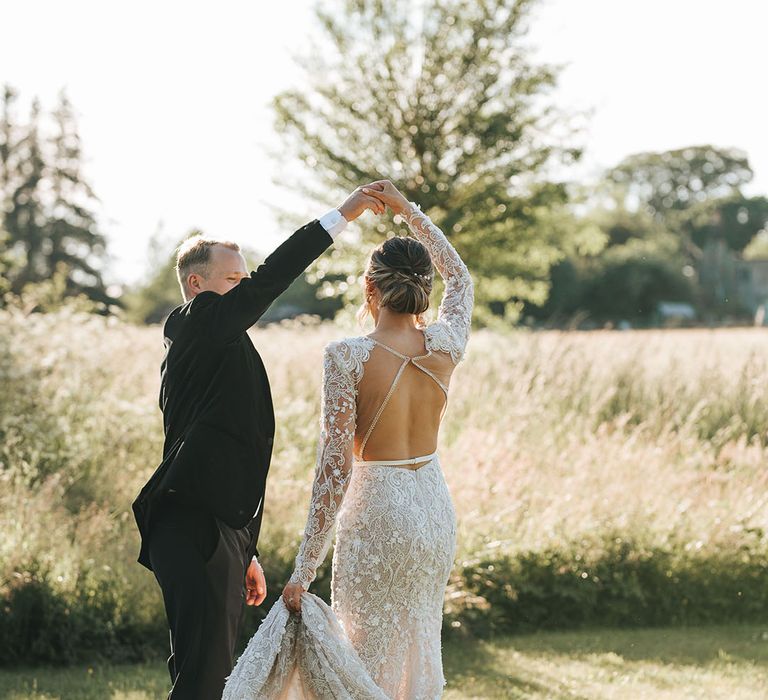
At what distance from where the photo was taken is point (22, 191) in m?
40.7

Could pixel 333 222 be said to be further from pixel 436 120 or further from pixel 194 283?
pixel 436 120

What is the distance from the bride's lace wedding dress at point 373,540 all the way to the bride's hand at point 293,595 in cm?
2

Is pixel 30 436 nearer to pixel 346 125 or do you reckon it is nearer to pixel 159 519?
pixel 159 519

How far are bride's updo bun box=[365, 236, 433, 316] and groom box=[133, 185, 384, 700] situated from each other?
18 centimetres

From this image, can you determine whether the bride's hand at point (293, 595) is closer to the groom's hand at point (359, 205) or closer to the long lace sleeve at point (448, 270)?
the long lace sleeve at point (448, 270)

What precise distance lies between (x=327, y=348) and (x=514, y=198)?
11476 mm

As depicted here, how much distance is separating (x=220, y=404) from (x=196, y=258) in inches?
21.4

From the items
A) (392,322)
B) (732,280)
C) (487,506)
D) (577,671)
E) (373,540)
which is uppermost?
(732,280)

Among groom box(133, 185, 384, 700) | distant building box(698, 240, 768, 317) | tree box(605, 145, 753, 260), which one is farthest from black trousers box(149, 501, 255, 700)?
tree box(605, 145, 753, 260)

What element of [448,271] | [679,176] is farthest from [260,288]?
[679,176]

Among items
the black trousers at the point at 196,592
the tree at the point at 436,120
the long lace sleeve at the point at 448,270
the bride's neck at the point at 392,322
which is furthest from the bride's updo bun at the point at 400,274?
the tree at the point at 436,120

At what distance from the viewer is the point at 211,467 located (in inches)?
134

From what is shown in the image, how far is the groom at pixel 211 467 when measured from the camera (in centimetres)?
336

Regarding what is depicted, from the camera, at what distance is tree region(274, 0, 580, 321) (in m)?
14.1
